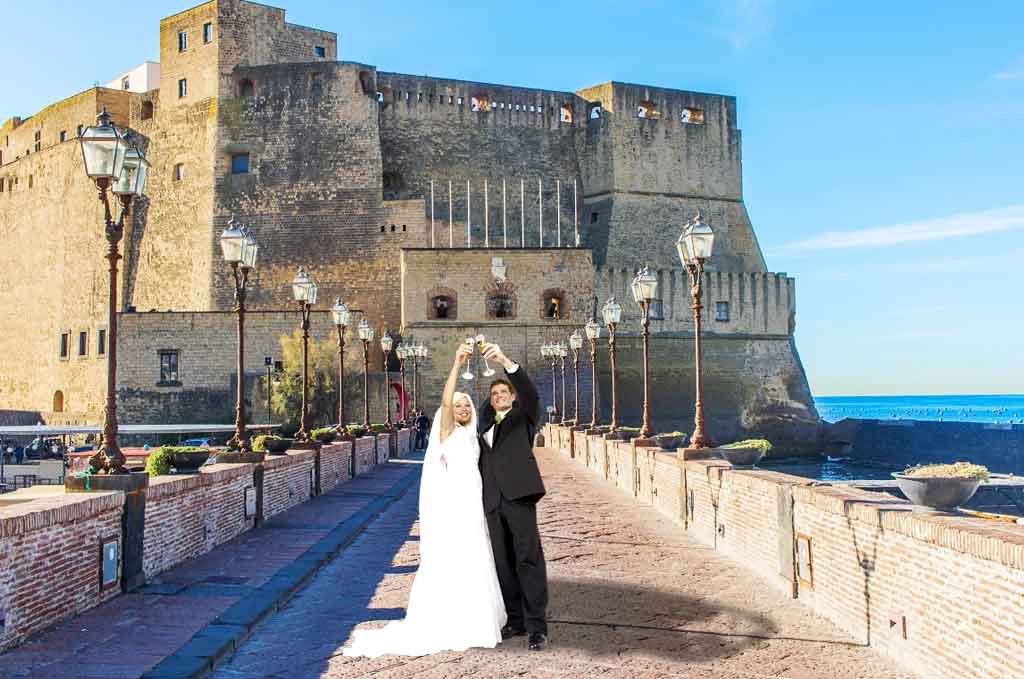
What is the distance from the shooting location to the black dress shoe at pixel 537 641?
5555 mm

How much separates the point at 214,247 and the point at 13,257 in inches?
554

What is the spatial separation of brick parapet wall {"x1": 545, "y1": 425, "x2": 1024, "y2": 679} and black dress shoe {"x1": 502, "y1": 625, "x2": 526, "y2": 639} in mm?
1883

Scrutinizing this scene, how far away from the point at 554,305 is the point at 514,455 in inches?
1368

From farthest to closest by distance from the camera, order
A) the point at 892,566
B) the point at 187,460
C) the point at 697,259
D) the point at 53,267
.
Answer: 1. the point at 53,267
2. the point at 697,259
3. the point at 187,460
4. the point at 892,566

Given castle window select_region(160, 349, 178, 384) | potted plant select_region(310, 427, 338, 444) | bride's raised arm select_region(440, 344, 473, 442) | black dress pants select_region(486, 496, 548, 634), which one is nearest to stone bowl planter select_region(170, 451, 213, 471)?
bride's raised arm select_region(440, 344, 473, 442)

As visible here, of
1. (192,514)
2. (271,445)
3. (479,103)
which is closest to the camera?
(192,514)

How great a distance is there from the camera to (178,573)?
777 cm

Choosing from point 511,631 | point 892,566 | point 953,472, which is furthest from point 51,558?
point 953,472

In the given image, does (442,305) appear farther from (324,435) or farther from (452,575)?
(452,575)

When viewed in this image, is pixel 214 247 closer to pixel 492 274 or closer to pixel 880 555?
pixel 492 274

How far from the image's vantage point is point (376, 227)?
43.3 m

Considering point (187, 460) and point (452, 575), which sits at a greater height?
point (187, 460)

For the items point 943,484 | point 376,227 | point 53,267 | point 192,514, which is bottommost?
point 192,514

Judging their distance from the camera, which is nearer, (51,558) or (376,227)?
(51,558)
